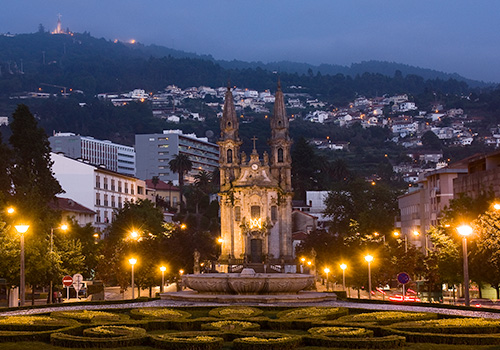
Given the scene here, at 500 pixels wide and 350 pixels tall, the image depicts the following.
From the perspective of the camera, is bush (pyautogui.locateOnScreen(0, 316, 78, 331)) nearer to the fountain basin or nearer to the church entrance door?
the fountain basin

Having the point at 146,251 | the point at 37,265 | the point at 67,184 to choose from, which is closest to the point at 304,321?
the point at 37,265

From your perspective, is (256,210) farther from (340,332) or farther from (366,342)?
(366,342)

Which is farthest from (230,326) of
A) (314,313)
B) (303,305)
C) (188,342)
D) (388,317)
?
Answer: (303,305)

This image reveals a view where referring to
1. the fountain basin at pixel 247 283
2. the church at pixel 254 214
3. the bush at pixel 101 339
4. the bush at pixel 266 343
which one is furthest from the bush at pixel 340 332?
the church at pixel 254 214

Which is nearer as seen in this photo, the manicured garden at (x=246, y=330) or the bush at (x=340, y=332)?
the manicured garden at (x=246, y=330)

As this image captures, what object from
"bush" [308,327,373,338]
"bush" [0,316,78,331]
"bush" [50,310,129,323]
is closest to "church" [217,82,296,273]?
"bush" [50,310,129,323]

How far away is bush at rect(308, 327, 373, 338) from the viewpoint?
74.5 feet

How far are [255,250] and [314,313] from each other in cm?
7781

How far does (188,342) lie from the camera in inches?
841

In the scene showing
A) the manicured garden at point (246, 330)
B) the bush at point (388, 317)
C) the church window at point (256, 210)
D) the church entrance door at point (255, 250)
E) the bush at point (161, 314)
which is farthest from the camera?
the church window at point (256, 210)

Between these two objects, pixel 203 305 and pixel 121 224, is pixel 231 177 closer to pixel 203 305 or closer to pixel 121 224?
pixel 121 224

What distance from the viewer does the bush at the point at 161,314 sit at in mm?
28891

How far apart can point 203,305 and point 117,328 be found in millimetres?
7627

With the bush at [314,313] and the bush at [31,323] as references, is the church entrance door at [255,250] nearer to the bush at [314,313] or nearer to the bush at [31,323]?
the bush at [314,313]
